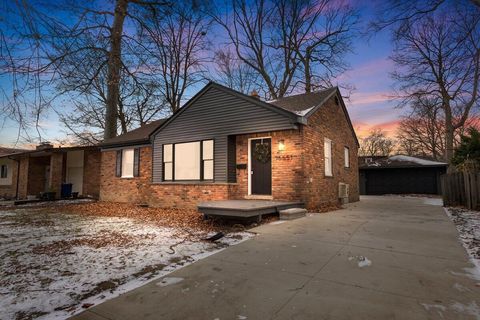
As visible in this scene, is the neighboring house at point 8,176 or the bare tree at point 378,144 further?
the bare tree at point 378,144

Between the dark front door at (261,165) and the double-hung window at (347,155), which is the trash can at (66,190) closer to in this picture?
the dark front door at (261,165)

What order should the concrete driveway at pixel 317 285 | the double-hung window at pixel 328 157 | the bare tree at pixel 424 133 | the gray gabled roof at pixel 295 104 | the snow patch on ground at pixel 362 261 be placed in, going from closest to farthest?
the concrete driveway at pixel 317 285
the snow patch on ground at pixel 362 261
the gray gabled roof at pixel 295 104
the double-hung window at pixel 328 157
the bare tree at pixel 424 133

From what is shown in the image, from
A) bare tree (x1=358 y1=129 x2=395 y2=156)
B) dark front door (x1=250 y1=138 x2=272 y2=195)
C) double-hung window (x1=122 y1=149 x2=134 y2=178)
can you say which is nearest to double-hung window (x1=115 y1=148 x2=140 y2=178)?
double-hung window (x1=122 y1=149 x2=134 y2=178)

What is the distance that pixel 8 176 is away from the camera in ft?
71.1

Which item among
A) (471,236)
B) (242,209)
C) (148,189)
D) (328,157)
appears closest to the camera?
(471,236)

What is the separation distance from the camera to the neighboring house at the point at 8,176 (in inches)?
797

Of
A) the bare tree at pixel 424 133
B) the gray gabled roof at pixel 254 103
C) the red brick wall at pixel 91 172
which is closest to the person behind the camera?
the gray gabled roof at pixel 254 103

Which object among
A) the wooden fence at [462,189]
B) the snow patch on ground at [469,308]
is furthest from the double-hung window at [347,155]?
the snow patch on ground at [469,308]

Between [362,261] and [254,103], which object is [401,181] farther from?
[362,261]

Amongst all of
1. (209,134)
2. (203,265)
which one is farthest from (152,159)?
(203,265)

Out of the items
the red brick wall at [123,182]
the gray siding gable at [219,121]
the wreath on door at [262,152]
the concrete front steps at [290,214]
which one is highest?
the gray siding gable at [219,121]

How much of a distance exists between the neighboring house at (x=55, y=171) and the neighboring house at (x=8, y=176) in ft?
0.43

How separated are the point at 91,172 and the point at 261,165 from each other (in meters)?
13.7

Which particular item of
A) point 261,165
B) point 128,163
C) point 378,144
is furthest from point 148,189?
point 378,144
